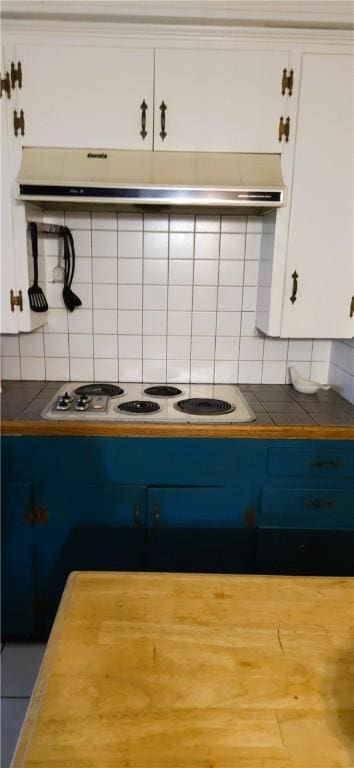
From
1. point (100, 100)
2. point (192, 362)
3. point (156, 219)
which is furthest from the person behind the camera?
point (192, 362)

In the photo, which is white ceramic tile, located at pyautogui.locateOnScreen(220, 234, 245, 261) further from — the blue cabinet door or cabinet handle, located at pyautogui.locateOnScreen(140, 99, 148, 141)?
the blue cabinet door

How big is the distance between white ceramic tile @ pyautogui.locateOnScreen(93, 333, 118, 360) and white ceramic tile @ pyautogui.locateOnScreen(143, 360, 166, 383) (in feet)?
0.50

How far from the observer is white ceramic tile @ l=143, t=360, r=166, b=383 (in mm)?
2334

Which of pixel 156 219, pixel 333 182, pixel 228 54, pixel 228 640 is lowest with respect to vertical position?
pixel 228 640

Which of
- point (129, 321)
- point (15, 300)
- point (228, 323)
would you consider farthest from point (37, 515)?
point (228, 323)

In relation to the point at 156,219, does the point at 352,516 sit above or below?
below

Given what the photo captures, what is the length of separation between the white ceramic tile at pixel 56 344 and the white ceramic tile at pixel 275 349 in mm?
919

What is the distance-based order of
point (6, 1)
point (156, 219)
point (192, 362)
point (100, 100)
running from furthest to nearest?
1. point (192, 362)
2. point (156, 219)
3. point (100, 100)
4. point (6, 1)

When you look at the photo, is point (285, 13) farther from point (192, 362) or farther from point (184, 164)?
point (192, 362)

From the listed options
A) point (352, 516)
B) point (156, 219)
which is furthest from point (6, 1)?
point (352, 516)

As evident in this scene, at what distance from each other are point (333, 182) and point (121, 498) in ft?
4.66

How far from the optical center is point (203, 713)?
691 millimetres

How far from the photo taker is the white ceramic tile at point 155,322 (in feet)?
7.49

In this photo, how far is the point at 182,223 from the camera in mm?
2188
